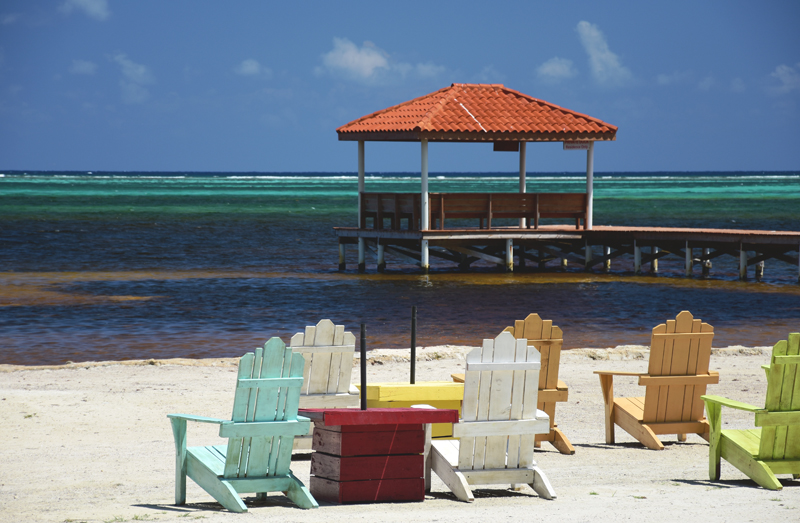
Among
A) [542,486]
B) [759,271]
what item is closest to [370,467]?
[542,486]

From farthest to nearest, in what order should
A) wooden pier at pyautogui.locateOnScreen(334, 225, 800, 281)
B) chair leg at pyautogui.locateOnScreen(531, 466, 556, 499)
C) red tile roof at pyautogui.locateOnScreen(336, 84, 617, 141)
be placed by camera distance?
wooden pier at pyautogui.locateOnScreen(334, 225, 800, 281) → red tile roof at pyautogui.locateOnScreen(336, 84, 617, 141) → chair leg at pyautogui.locateOnScreen(531, 466, 556, 499)

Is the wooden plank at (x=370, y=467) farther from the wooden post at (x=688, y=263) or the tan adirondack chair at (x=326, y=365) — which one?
the wooden post at (x=688, y=263)

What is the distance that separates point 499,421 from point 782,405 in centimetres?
182

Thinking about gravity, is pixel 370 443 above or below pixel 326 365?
below

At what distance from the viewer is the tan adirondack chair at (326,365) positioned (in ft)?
22.4

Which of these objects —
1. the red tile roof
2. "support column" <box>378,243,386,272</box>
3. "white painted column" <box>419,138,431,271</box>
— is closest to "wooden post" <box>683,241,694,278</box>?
the red tile roof

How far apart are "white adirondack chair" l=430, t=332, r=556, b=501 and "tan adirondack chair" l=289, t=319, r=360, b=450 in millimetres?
1222

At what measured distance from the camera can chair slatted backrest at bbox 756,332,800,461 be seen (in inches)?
235

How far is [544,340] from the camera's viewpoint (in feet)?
24.0

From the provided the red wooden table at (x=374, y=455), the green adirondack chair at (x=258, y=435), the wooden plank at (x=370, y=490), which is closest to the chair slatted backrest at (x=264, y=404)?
the green adirondack chair at (x=258, y=435)

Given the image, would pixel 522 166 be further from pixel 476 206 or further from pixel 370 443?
pixel 370 443

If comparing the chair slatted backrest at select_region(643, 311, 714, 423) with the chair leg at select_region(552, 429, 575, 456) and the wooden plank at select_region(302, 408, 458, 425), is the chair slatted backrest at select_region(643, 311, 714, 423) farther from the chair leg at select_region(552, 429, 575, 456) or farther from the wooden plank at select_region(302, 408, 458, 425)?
the wooden plank at select_region(302, 408, 458, 425)

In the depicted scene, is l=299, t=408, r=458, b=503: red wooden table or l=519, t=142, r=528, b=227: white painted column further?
l=519, t=142, r=528, b=227: white painted column

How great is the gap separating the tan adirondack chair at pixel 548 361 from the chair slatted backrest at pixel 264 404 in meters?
2.18
